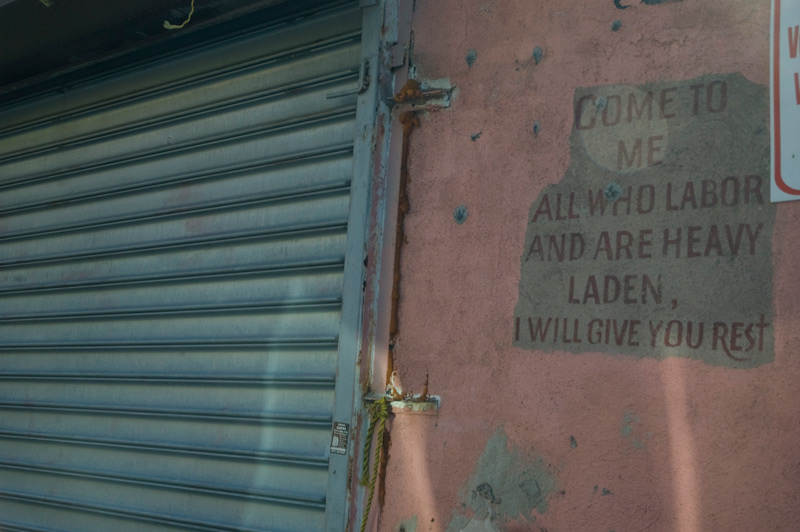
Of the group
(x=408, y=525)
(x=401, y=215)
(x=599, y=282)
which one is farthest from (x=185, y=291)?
(x=599, y=282)

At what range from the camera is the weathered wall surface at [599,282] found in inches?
84.5

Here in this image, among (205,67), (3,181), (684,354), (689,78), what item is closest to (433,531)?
(684,354)

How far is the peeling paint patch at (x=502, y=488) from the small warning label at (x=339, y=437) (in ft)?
1.81

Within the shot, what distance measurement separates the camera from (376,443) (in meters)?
2.80

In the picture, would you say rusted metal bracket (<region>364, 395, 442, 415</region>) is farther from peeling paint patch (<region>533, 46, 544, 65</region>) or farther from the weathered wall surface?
peeling paint patch (<region>533, 46, 544, 65</region>)

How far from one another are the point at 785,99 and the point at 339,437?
1956mm

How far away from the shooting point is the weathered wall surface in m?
2.15

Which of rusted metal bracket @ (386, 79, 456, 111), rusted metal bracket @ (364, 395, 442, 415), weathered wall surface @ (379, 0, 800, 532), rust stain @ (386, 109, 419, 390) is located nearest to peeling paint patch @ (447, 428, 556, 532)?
weathered wall surface @ (379, 0, 800, 532)

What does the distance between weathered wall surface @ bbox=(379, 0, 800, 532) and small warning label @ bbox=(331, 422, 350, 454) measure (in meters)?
0.26

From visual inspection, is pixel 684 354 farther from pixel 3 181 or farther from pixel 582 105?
pixel 3 181

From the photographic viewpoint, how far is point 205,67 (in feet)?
12.9

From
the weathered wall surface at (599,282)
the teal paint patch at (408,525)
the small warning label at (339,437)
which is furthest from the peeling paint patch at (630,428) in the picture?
the small warning label at (339,437)

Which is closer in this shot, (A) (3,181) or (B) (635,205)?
(B) (635,205)

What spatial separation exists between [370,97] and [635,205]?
4.17 feet
